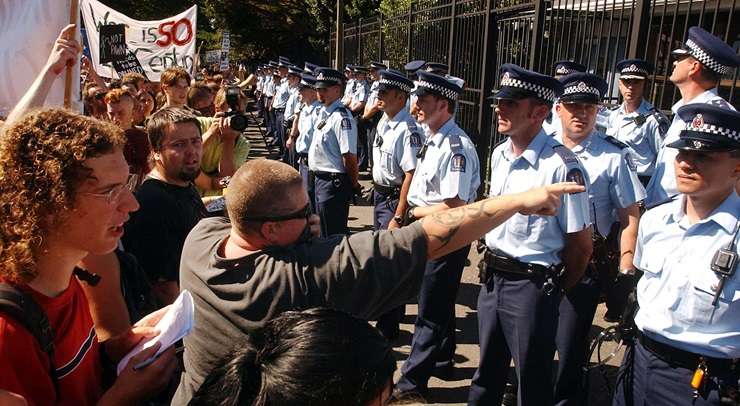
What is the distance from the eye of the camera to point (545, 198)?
198 centimetres

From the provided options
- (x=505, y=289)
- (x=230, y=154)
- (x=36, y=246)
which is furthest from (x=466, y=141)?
(x=36, y=246)

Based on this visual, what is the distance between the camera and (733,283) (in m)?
2.16

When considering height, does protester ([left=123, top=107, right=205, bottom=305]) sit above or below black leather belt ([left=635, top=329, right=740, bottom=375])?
above

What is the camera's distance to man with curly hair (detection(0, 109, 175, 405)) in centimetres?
137

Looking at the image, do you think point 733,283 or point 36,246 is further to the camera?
point 733,283

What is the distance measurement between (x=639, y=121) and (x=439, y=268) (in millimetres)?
2909

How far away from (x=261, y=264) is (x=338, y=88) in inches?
220

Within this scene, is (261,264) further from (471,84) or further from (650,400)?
(471,84)

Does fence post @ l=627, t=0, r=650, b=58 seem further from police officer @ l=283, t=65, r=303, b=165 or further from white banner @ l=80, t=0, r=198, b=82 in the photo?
police officer @ l=283, t=65, r=303, b=165

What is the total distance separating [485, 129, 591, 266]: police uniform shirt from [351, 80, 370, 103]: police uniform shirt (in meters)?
10.4

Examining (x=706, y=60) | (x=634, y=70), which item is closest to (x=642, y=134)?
(x=634, y=70)

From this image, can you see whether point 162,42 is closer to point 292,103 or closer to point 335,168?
point 335,168

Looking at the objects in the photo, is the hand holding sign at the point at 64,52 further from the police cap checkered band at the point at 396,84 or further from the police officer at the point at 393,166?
the police cap checkered band at the point at 396,84

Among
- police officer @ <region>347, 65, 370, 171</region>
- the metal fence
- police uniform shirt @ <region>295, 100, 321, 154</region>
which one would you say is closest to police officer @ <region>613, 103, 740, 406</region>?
the metal fence
